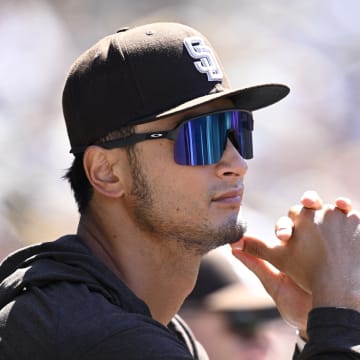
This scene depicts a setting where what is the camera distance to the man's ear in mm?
2322

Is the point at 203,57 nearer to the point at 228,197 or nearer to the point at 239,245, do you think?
the point at 228,197

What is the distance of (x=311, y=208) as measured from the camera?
93.8 inches

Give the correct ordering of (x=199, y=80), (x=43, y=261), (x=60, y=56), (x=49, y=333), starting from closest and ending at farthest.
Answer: (x=49, y=333)
(x=43, y=261)
(x=199, y=80)
(x=60, y=56)

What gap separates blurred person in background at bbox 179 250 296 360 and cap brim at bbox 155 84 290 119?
1503 millimetres

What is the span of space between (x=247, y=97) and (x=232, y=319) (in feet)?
5.26

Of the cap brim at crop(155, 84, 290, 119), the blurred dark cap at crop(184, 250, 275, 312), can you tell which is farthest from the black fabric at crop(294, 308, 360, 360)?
→ the blurred dark cap at crop(184, 250, 275, 312)

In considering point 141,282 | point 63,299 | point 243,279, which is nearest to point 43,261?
point 63,299

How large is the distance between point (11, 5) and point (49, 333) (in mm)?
3885

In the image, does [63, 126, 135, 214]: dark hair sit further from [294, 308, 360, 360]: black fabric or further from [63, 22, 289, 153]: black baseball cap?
[294, 308, 360, 360]: black fabric

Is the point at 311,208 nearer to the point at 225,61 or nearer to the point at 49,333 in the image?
the point at 49,333

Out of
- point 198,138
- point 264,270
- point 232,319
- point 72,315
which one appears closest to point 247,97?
point 198,138

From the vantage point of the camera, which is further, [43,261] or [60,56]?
[60,56]

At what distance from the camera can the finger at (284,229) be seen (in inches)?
93.0

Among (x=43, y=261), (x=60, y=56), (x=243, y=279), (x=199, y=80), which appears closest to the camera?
(x=43, y=261)
